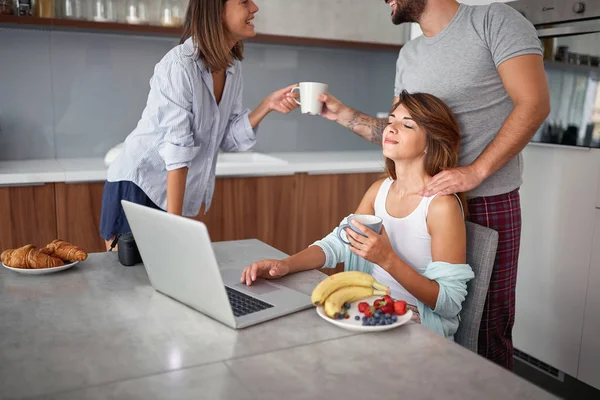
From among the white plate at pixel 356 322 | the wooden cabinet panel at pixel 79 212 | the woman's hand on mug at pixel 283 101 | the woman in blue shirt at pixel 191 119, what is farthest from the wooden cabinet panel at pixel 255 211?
the white plate at pixel 356 322

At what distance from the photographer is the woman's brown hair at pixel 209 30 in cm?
193

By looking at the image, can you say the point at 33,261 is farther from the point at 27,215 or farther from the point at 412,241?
the point at 27,215

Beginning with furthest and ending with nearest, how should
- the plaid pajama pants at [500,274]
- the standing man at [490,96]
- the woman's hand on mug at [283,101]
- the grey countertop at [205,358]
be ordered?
the woman's hand on mug at [283,101] < the plaid pajama pants at [500,274] < the standing man at [490,96] < the grey countertop at [205,358]

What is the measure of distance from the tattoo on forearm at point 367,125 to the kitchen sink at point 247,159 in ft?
3.24

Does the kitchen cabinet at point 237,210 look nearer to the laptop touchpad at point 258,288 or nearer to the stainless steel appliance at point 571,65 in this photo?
the stainless steel appliance at point 571,65

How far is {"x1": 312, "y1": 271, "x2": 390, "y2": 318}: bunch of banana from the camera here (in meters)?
1.25

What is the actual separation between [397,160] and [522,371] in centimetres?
160

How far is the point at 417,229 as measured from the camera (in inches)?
65.1

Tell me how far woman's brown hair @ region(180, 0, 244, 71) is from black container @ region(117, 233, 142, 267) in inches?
26.8

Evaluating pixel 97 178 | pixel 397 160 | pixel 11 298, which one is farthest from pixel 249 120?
pixel 11 298

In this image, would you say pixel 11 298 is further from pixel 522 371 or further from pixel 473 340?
pixel 522 371

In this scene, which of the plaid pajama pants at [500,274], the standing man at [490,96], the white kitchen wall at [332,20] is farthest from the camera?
the white kitchen wall at [332,20]

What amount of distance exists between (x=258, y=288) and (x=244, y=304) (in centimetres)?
12

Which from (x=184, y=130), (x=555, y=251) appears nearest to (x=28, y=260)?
(x=184, y=130)
